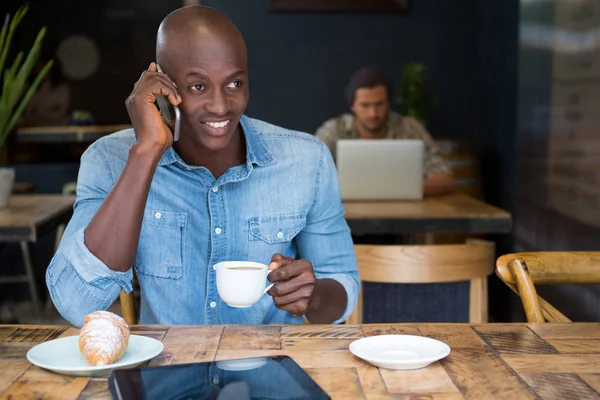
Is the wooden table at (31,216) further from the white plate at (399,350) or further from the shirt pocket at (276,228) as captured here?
the white plate at (399,350)

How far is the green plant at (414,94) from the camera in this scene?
15.4 feet

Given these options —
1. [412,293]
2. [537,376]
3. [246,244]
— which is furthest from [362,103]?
[537,376]

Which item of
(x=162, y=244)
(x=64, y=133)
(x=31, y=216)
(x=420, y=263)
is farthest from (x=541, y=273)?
(x=64, y=133)

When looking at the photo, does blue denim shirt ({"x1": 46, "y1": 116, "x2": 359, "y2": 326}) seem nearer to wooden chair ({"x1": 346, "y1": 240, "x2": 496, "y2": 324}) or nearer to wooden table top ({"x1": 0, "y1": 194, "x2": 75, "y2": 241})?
wooden chair ({"x1": 346, "y1": 240, "x2": 496, "y2": 324})

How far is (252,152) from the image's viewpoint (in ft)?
5.52

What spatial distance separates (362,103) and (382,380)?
10.5 feet

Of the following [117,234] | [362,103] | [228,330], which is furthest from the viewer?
[362,103]

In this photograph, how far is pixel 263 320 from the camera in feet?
5.53

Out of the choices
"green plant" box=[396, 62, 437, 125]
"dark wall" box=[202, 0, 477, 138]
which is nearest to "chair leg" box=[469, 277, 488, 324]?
"green plant" box=[396, 62, 437, 125]

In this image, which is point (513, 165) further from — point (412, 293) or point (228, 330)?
point (228, 330)

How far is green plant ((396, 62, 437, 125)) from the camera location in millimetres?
4704

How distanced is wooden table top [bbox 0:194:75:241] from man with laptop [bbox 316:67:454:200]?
110 cm

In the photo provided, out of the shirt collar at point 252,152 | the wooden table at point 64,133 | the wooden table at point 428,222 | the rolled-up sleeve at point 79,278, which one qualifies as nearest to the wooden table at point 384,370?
the rolled-up sleeve at point 79,278

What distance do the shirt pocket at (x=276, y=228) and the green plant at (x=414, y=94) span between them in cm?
315
